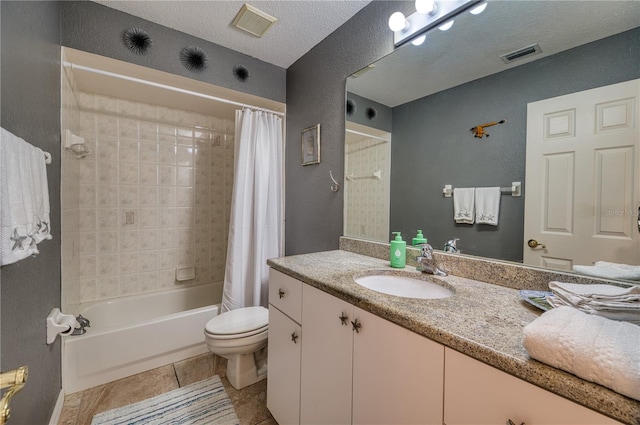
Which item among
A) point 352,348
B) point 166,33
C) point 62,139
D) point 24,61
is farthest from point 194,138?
point 352,348

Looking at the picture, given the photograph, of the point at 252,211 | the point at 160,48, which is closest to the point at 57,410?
the point at 252,211

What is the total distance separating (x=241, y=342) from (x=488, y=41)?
2.01 m

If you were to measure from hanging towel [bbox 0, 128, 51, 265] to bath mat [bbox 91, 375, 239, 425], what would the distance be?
1190mm

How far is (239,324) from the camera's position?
1.65 meters

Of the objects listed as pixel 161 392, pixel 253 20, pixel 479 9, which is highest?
pixel 253 20

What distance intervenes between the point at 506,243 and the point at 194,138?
108 inches

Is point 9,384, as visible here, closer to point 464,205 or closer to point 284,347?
point 284,347

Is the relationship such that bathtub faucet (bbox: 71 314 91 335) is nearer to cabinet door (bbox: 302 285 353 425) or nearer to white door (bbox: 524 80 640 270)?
cabinet door (bbox: 302 285 353 425)

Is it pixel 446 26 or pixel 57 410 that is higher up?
pixel 446 26

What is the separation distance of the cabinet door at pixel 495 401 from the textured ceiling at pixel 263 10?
1889 millimetres

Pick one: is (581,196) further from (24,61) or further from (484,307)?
(24,61)

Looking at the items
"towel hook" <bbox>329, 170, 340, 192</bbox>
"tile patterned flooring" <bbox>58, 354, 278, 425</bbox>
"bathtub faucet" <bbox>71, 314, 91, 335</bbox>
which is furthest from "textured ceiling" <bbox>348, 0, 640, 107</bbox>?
"bathtub faucet" <bbox>71, 314, 91, 335</bbox>

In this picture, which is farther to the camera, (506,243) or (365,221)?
(365,221)

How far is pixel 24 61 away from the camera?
38.9 inches
